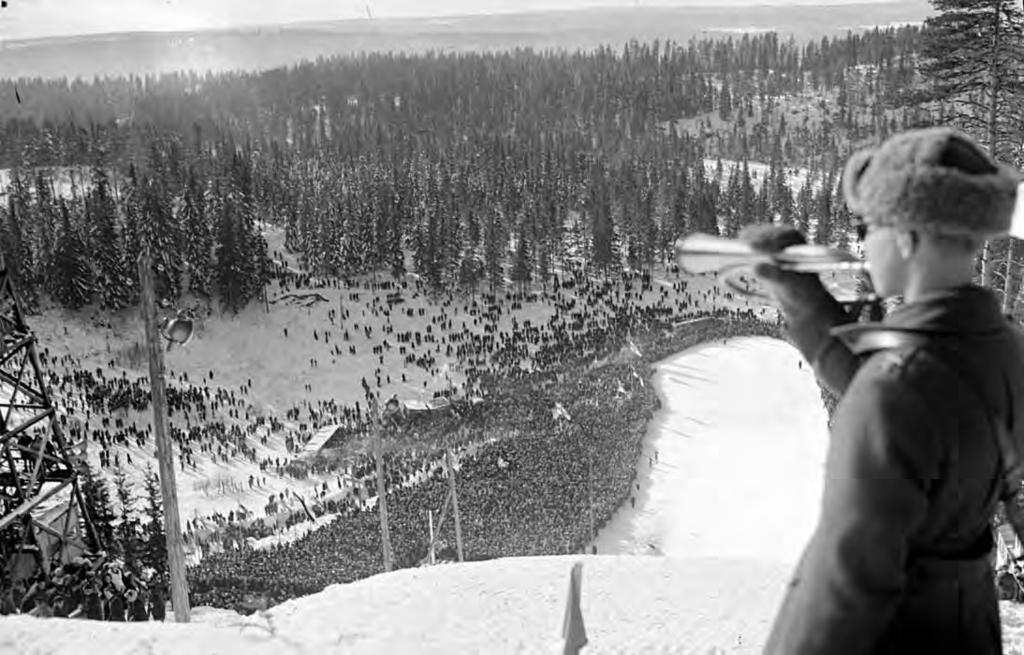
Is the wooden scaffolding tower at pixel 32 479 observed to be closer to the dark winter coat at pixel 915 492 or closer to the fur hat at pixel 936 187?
the dark winter coat at pixel 915 492

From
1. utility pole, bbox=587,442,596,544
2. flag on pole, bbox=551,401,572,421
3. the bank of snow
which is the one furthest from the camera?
flag on pole, bbox=551,401,572,421

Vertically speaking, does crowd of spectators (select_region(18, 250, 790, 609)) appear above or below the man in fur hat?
below

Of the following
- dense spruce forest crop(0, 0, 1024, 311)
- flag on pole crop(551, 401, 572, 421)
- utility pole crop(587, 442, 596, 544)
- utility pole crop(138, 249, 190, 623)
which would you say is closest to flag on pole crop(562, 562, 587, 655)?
utility pole crop(138, 249, 190, 623)

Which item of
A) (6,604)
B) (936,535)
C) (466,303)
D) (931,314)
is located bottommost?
(466,303)

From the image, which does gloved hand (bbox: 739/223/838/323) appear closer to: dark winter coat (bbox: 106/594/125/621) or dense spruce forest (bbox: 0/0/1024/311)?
dark winter coat (bbox: 106/594/125/621)

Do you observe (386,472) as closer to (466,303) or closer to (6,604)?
(6,604)

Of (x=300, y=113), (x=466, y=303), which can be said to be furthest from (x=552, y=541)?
(x=300, y=113)
